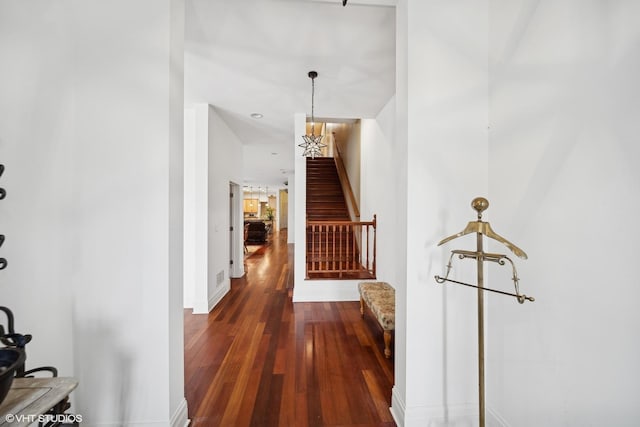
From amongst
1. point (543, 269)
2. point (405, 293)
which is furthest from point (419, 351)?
point (543, 269)

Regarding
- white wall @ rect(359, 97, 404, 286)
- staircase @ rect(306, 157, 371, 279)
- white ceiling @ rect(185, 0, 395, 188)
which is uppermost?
white ceiling @ rect(185, 0, 395, 188)

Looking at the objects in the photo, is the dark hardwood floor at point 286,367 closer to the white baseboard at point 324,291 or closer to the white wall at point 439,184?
the white baseboard at point 324,291

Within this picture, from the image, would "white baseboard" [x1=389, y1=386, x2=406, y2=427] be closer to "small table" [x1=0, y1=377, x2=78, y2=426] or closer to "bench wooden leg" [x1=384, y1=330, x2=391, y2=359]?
"bench wooden leg" [x1=384, y1=330, x2=391, y2=359]

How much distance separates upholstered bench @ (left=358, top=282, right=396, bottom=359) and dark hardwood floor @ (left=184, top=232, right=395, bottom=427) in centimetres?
22

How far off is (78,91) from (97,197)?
25.0 inches

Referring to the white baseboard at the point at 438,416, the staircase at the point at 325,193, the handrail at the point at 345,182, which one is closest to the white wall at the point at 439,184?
the white baseboard at the point at 438,416

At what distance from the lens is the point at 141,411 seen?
1.41m

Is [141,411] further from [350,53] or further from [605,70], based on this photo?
[350,53]

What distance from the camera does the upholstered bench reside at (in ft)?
7.47

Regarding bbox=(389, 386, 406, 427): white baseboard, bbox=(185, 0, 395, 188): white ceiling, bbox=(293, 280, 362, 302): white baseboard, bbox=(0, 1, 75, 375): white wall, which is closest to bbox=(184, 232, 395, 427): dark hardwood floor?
bbox=(389, 386, 406, 427): white baseboard

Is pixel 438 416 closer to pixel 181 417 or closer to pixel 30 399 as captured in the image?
pixel 181 417

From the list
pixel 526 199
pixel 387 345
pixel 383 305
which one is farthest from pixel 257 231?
pixel 526 199

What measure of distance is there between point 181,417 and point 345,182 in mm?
5440

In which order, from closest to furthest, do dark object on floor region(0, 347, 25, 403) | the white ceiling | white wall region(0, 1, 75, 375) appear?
dark object on floor region(0, 347, 25, 403)
white wall region(0, 1, 75, 375)
the white ceiling
